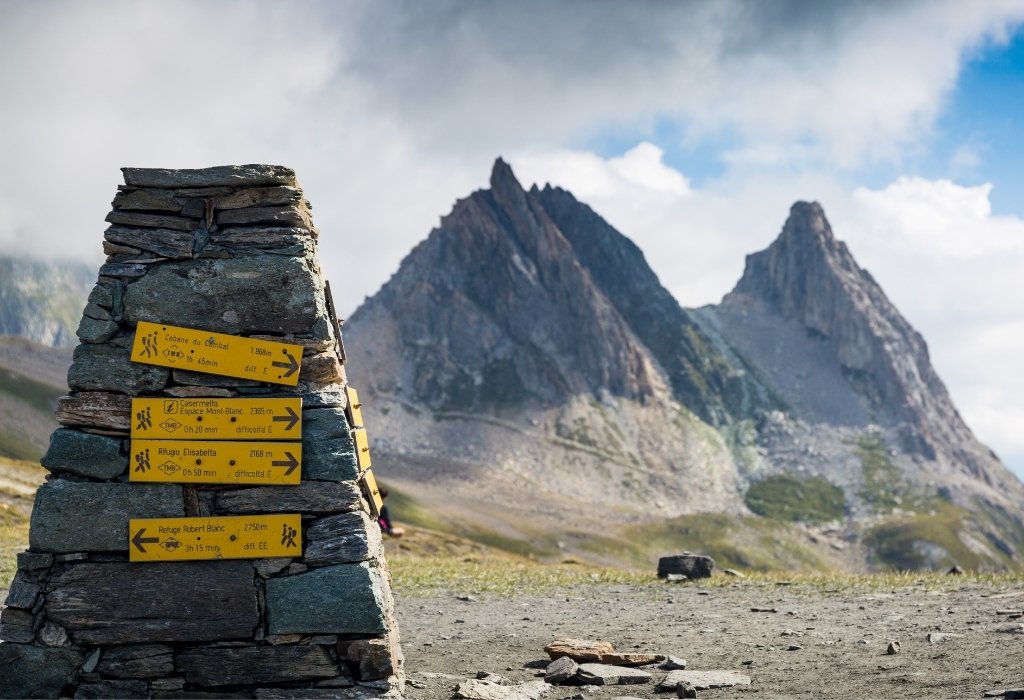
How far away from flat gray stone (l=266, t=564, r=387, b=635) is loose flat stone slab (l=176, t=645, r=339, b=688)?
292 millimetres

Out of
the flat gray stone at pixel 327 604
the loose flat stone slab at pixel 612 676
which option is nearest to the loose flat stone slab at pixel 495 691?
the loose flat stone slab at pixel 612 676

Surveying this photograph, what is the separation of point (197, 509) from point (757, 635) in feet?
32.7

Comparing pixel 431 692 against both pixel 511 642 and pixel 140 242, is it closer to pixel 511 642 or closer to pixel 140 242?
pixel 511 642

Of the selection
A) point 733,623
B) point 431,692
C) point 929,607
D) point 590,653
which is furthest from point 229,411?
point 929,607

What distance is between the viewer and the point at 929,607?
18328 millimetres

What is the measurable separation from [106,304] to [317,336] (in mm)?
3013

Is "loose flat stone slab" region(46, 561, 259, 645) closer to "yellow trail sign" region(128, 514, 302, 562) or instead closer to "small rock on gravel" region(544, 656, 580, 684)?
"yellow trail sign" region(128, 514, 302, 562)

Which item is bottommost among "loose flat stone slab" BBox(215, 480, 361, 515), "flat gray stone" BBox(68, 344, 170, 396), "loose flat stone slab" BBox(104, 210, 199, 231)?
"loose flat stone slab" BBox(215, 480, 361, 515)

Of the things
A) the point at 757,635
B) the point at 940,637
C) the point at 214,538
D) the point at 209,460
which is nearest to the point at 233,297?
the point at 209,460

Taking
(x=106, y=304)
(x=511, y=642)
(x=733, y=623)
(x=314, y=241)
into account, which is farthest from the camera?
(x=733, y=623)

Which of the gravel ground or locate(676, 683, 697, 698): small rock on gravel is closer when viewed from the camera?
locate(676, 683, 697, 698): small rock on gravel

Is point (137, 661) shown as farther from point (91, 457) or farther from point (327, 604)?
point (91, 457)

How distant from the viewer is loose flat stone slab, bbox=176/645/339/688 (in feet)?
40.9

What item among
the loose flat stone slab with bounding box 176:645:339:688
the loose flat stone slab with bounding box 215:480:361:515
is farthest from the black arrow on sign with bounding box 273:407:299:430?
the loose flat stone slab with bounding box 176:645:339:688
